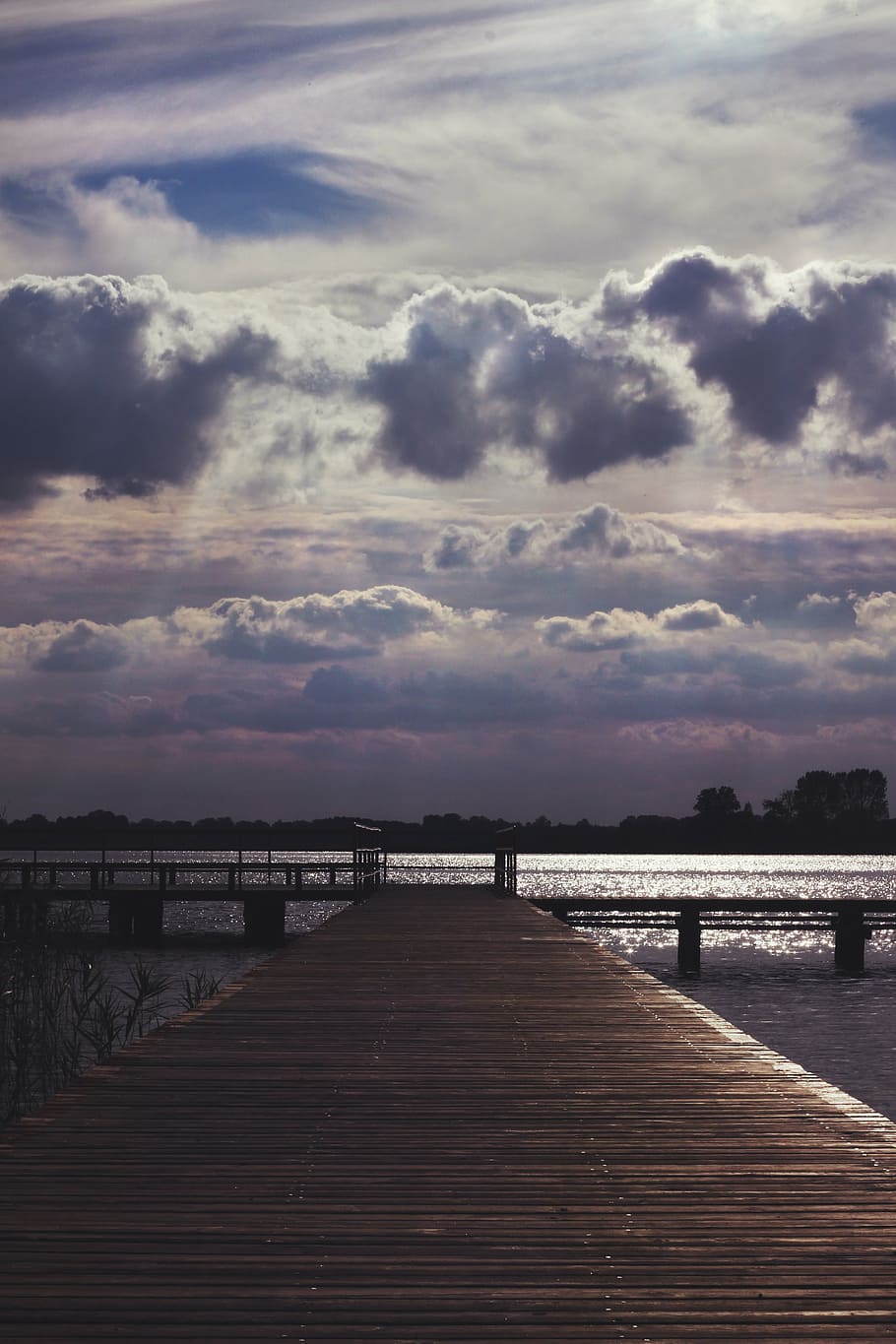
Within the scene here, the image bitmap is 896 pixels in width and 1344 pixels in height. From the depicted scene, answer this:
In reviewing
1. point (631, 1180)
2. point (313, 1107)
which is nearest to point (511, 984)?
point (313, 1107)

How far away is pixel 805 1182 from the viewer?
554cm

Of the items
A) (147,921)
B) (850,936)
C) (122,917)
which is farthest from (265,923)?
(850,936)

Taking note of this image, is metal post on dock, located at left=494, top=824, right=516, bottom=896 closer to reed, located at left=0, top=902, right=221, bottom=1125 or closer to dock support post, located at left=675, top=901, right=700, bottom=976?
dock support post, located at left=675, top=901, right=700, bottom=976

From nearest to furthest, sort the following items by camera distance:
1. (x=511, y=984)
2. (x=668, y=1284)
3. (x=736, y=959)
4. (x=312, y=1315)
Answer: (x=312, y=1315), (x=668, y=1284), (x=511, y=984), (x=736, y=959)

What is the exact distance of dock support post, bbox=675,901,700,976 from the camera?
3341 cm

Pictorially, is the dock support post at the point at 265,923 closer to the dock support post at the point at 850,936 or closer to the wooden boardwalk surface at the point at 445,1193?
the dock support post at the point at 850,936

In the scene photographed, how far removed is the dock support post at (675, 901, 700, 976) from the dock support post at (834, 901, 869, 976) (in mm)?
4048

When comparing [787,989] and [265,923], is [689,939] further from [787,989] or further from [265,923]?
[265,923]

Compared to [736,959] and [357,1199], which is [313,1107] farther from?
[736,959]

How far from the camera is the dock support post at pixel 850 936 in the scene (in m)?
35.6

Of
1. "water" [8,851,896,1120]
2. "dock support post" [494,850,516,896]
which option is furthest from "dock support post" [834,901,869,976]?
"dock support post" [494,850,516,896]

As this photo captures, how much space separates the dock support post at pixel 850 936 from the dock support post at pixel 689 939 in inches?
159

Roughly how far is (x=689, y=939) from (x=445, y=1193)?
97.5ft

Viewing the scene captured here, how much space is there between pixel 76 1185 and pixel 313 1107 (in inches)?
66.9
